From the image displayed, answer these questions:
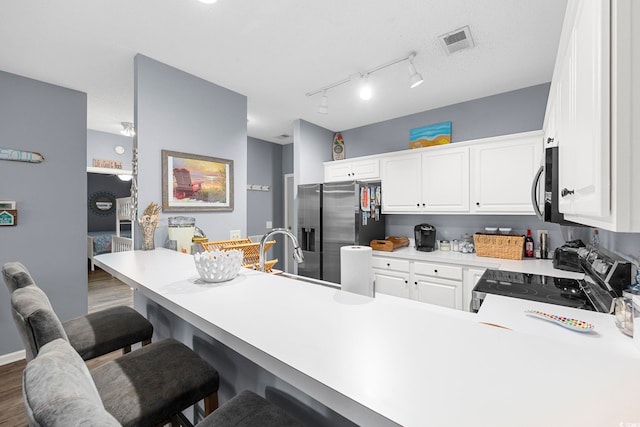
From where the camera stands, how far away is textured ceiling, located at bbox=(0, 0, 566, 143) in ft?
5.91

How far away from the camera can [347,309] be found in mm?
921

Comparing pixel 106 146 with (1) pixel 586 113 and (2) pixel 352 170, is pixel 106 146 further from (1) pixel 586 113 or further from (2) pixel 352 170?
(1) pixel 586 113

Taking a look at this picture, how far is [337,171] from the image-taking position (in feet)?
13.7

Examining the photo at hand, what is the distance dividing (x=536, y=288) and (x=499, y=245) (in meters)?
1.16

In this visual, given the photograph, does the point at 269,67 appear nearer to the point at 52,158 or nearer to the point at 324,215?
the point at 324,215

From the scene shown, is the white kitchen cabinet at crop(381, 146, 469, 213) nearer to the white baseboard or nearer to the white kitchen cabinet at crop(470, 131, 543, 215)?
the white kitchen cabinet at crop(470, 131, 543, 215)

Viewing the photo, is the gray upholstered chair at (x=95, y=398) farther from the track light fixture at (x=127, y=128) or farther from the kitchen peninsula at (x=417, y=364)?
the track light fixture at (x=127, y=128)

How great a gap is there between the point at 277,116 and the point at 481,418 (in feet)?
12.6

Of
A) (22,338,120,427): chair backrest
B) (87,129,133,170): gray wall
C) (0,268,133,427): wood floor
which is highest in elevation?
(87,129,133,170): gray wall

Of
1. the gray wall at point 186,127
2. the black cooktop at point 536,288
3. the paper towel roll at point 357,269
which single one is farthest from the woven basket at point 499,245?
the gray wall at point 186,127

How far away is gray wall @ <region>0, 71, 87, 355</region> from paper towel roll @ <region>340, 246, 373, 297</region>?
3213mm

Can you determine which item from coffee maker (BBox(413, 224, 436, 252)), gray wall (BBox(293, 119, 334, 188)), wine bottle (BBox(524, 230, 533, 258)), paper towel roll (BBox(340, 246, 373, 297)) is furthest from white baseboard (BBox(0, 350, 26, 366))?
wine bottle (BBox(524, 230, 533, 258))

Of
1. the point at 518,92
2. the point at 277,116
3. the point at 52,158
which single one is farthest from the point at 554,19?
the point at 52,158

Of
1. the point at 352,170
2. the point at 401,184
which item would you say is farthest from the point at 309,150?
the point at 401,184
